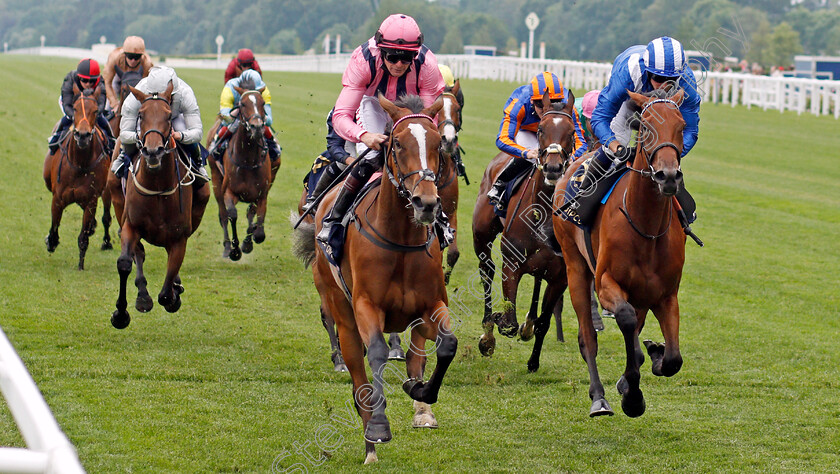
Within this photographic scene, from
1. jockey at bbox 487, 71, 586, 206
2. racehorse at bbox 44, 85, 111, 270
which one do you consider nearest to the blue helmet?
jockey at bbox 487, 71, 586, 206

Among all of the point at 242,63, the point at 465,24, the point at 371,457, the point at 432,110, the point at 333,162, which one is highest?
the point at 465,24

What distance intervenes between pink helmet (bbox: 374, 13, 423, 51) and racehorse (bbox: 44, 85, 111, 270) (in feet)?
20.6

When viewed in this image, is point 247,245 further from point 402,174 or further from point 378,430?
point 402,174

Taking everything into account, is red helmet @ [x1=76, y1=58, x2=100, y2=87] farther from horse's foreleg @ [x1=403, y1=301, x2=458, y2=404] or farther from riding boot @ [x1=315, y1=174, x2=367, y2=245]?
horse's foreleg @ [x1=403, y1=301, x2=458, y2=404]

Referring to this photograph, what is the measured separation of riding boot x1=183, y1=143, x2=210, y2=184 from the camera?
31.4ft

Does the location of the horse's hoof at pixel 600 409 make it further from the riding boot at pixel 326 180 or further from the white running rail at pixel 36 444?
the white running rail at pixel 36 444

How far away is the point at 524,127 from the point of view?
9320 mm

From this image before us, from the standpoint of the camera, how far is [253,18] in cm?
9394

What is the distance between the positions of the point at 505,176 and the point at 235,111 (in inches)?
Answer: 207

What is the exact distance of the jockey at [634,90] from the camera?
6.53 m

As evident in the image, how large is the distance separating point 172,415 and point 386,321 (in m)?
1.87

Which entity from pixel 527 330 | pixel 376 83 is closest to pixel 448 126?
pixel 376 83

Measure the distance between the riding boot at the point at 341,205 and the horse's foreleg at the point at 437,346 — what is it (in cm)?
89

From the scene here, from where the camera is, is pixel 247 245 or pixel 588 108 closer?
pixel 588 108
